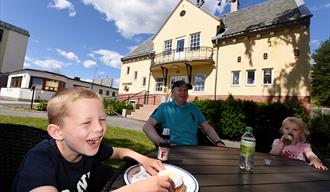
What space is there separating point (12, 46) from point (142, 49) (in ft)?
84.9

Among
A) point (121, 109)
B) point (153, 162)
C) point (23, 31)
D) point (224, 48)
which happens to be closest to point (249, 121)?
point (224, 48)

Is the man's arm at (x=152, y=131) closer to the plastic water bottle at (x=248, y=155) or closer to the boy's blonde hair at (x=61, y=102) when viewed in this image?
the plastic water bottle at (x=248, y=155)

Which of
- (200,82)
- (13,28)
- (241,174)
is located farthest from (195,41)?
(13,28)

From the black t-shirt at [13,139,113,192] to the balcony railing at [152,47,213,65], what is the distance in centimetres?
1796

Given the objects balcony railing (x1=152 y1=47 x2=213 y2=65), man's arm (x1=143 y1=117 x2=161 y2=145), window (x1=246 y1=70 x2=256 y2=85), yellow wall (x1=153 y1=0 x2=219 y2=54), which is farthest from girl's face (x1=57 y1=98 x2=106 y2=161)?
yellow wall (x1=153 y1=0 x2=219 y2=54)

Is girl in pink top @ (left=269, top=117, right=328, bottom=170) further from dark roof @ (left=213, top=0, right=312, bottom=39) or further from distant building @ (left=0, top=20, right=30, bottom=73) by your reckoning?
distant building @ (left=0, top=20, right=30, bottom=73)

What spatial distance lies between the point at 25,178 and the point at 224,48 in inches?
726

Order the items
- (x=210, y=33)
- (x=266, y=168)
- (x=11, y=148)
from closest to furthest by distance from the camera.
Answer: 1. (x=11, y=148)
2. (x=266, y=168)
3. (x=210, y=33)

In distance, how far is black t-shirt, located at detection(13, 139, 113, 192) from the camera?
1.18 m

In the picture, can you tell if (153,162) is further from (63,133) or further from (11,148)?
(11,148)

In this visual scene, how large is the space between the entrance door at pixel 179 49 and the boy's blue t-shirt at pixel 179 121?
17.7 metres

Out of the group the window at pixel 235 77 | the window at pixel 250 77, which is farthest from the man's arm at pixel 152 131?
the window at pixel 235 77

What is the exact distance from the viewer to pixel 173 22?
22688 mm

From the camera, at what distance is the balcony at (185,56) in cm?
1912
